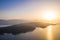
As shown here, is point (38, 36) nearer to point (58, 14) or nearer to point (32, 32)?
point (32, 32)

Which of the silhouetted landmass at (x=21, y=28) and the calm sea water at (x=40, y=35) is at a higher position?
the silhouetted landmass at (x=21, y=28)

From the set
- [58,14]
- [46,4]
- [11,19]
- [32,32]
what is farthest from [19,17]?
[58,14]

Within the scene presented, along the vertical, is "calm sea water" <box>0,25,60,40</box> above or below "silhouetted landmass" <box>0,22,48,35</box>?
below

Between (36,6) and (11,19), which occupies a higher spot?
(36,6)
